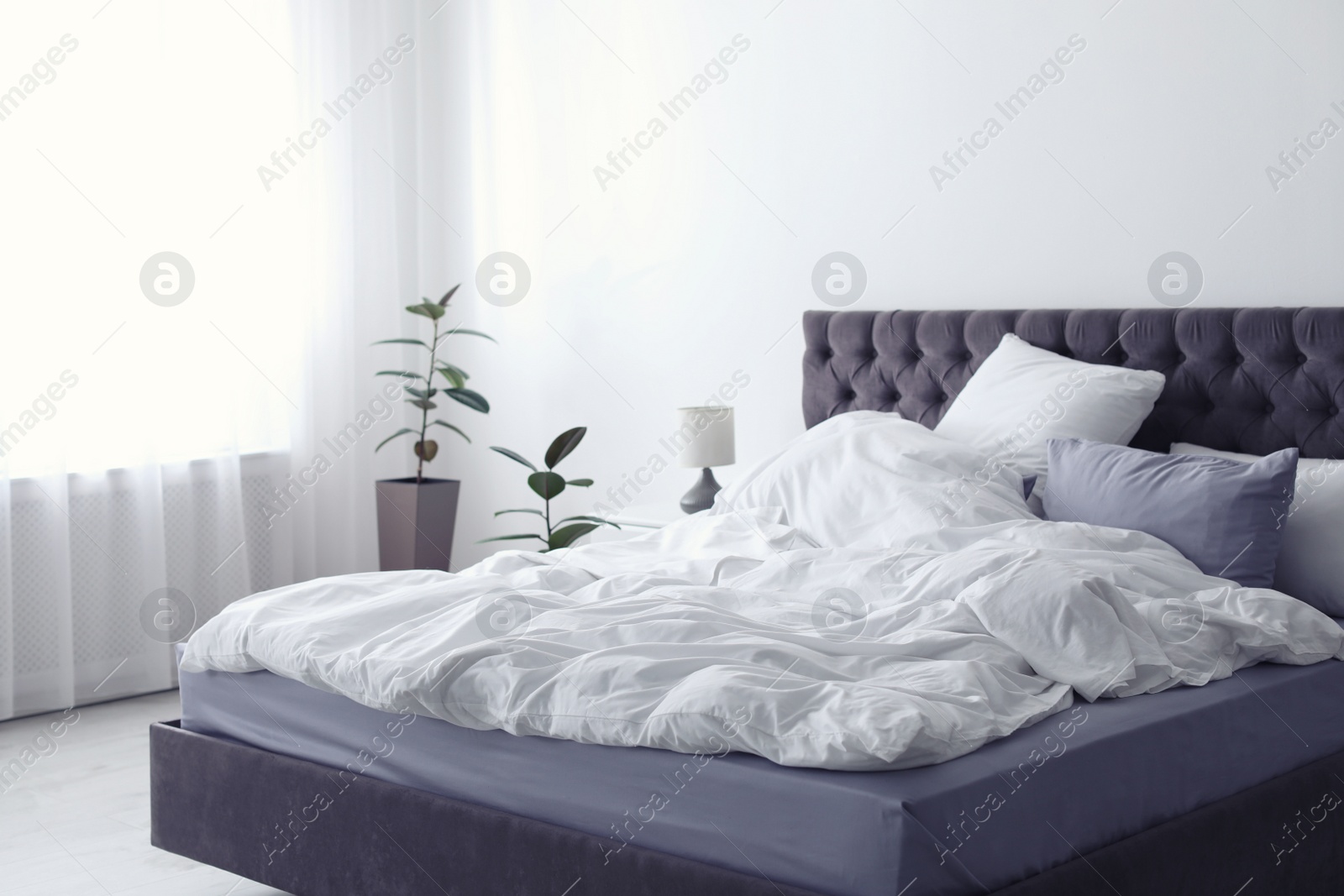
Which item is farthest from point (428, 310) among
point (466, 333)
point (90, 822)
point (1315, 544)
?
point (1315, 544)

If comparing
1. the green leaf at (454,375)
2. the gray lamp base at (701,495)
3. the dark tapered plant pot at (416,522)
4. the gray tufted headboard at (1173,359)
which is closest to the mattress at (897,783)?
the gray tufted headboard at (1173,359)

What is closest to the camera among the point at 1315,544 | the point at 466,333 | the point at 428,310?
the point at 1315,544

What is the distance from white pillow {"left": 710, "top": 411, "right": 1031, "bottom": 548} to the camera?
269 cm

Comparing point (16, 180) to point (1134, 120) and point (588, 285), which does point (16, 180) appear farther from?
point (1134, 120)

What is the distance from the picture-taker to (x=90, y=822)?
296cm

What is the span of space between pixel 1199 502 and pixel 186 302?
3.13 meters

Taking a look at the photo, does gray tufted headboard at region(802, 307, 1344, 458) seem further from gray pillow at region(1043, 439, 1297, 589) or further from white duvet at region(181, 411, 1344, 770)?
white duvet at region(181, 411, 1344, 770)

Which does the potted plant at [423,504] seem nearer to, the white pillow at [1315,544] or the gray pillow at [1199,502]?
the gray pillow at [1199,502]

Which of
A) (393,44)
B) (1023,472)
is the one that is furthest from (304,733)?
(393,44)

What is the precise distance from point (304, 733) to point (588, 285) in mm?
2492

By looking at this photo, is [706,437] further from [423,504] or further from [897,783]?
[897,783]

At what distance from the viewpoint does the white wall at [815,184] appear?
2957 mm

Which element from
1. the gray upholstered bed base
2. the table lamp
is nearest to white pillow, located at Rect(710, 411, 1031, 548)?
the table lamp

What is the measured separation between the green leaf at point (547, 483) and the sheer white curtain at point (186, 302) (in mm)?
965
